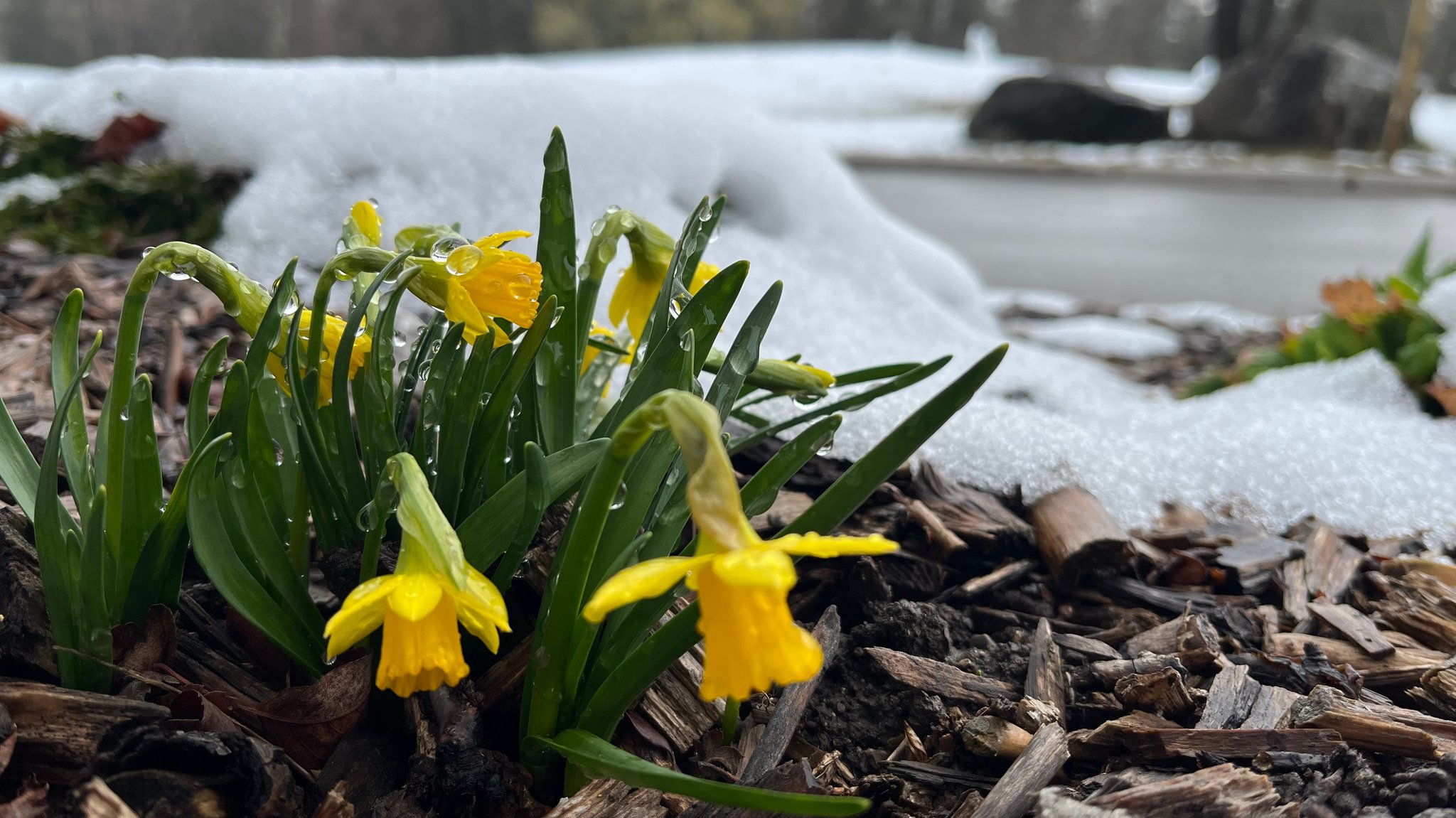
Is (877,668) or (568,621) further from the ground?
(568,621)

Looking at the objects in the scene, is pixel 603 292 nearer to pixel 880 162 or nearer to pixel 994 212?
pixel 994 212

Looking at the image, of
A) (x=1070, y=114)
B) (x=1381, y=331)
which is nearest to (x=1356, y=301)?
(x=1381, y=331)

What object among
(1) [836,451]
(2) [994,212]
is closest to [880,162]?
(2) [994,212]

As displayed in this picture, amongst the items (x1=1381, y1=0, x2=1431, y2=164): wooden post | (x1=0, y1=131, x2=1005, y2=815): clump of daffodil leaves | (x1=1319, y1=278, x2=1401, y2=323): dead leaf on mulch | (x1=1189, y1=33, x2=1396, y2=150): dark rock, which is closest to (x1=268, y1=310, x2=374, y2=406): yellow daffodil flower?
(x1=0, y1=131, x2=1005, y2=815): clump of daffodil leaves

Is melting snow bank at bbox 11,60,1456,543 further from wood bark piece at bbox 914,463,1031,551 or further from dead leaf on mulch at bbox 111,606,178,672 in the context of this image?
dead leaf on mulch at bbox 111,606,178,672

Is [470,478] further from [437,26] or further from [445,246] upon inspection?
[437,26]

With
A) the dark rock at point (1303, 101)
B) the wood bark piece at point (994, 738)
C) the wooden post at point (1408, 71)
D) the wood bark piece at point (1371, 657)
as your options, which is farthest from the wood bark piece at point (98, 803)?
the dark rock at point (1303, 101)
